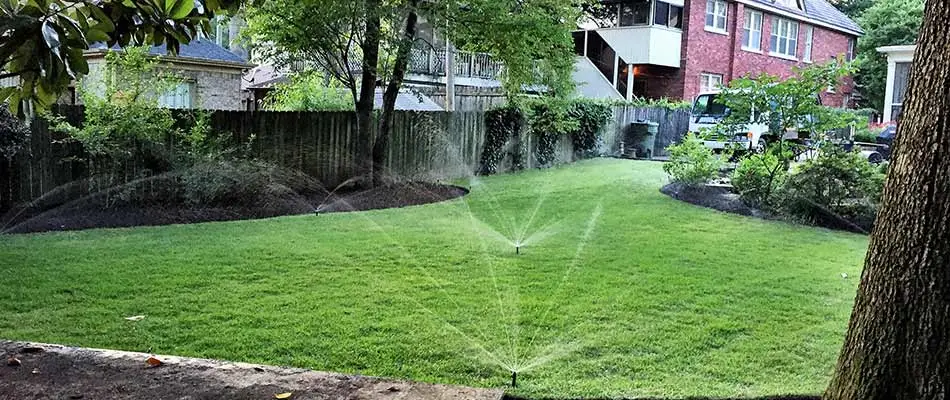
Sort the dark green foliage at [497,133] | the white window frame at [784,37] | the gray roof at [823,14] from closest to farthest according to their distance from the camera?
the dark green foliage at [497,133]
the white window frame at [784,37]
the gray roof at [823,14]

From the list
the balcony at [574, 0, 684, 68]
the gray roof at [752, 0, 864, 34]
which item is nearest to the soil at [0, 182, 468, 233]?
the balcony at [574, 0, 684, 68]

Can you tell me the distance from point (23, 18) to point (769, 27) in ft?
100

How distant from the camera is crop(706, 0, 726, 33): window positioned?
27031 mm

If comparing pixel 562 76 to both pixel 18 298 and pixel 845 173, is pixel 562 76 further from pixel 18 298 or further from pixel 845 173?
pixel 18 298

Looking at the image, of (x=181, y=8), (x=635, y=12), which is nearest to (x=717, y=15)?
(x=635, y=12)

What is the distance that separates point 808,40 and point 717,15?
649cm

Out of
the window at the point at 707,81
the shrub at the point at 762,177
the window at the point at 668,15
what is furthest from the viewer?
the window at the point at 707,81

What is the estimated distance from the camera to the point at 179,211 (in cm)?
990

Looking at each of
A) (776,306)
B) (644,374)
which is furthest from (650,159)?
(644,374)

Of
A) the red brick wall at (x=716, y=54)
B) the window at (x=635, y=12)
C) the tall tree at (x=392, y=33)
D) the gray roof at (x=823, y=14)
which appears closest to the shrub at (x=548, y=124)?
the tall tree at (x=392, y=33)

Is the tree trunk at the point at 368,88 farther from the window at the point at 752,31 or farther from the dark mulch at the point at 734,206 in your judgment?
the window at the point at 752,31

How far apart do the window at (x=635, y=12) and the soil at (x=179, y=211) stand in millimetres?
16054

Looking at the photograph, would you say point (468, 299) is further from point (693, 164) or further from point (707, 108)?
A: point (707, 108)

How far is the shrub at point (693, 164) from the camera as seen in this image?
493 inches
